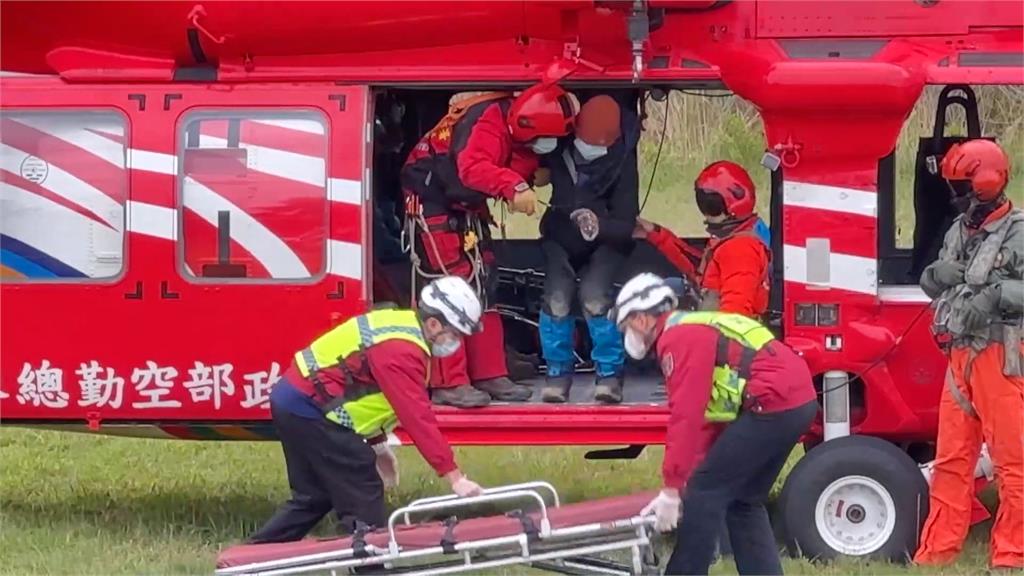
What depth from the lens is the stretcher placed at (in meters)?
6.50

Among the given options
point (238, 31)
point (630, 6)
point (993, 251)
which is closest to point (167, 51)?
point (238, 31)

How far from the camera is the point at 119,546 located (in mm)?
8367

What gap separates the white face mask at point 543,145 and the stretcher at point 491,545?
7.37 feet

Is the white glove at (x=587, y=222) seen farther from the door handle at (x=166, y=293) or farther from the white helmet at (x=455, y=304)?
the door handle at (x=166, y=293)

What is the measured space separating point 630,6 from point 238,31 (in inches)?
77.7

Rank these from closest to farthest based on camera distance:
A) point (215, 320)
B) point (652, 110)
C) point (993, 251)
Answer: point (993, 251), point (215, 320), point (652, 110)

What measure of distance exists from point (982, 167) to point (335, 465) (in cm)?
328

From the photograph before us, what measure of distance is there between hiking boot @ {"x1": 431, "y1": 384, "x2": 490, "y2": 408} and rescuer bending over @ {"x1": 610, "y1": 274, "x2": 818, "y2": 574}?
178cm

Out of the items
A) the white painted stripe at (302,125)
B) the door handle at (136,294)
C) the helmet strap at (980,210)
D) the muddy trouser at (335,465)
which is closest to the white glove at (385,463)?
the muddy trouser at (335,465)

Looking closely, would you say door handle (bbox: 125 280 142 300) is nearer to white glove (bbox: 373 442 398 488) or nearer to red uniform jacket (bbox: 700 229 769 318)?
white glove (bbox: 373 442 398 488)

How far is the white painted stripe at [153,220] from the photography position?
26.8 feet

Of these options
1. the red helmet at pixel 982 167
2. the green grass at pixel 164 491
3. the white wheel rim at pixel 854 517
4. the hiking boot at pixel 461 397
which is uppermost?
the red helmet at pixel 982 167

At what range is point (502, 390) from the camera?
27.8 ft

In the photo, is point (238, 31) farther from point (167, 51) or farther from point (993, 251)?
point (993, 251)
